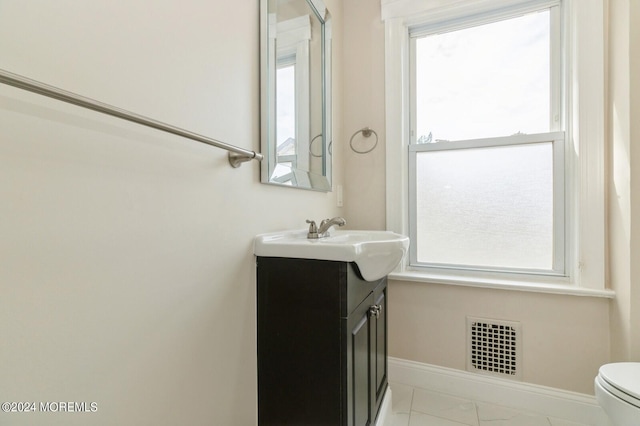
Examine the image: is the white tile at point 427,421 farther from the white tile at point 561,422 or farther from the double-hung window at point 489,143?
the double-hung window at point 489,143

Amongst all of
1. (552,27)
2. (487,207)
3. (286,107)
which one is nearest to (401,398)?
(487,207)

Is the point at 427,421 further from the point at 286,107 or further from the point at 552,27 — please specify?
the point at 552,27

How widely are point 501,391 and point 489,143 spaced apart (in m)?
1.39

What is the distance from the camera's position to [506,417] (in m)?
1.51

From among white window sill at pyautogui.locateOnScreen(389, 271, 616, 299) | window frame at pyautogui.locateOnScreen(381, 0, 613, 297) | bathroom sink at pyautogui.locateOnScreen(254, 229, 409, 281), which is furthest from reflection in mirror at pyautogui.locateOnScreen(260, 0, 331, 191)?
white window sill at pyautogui.locateOnScreen(389, 271, 616, 299)

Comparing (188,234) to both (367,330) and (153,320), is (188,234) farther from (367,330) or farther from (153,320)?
(367,330)

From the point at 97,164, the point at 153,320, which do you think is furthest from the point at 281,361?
the point at 97,164

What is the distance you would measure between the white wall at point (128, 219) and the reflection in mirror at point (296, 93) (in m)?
0.11

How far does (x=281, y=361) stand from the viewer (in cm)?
105

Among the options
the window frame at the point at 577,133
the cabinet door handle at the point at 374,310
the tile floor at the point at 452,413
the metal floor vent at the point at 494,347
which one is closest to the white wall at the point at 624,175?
the window frame at the point at 577,133

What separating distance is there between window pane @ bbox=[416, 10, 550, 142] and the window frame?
9 cm

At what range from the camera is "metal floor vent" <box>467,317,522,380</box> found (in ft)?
5.22

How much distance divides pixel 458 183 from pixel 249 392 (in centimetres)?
156

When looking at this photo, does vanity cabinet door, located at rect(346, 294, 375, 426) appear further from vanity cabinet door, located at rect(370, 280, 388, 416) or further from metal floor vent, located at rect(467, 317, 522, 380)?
metal floor vent, located at rect(467, 317, 522, 380)
